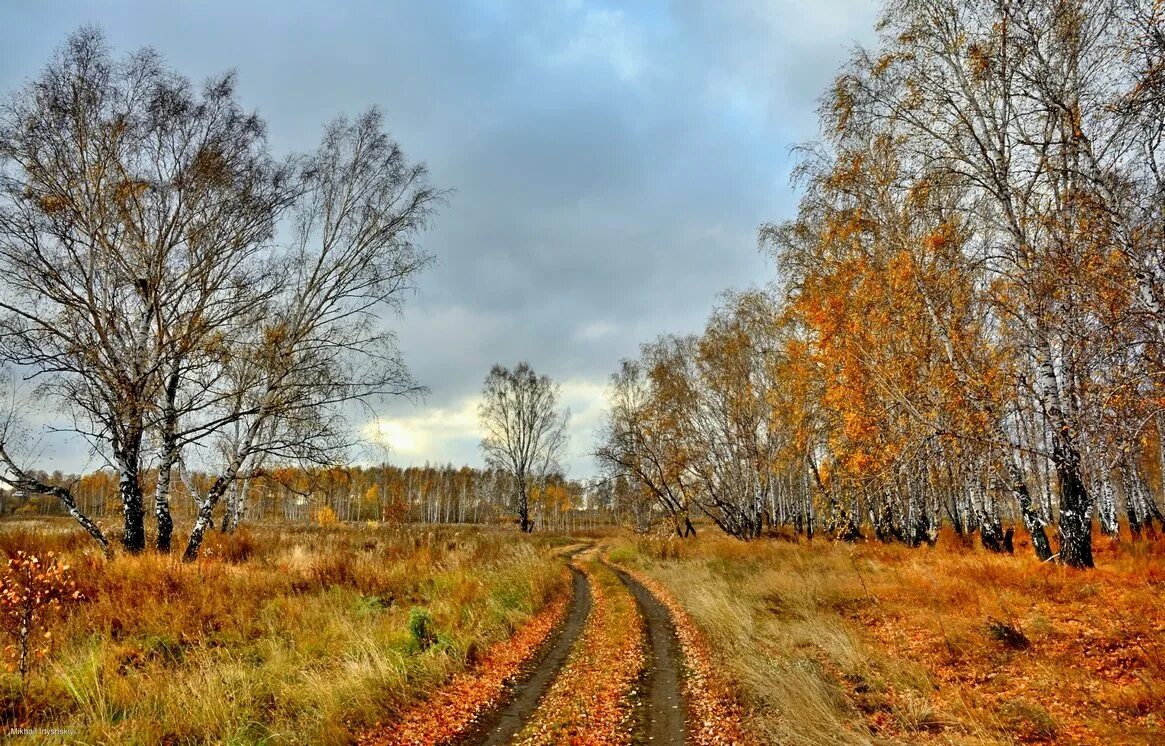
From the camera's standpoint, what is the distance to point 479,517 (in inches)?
3615

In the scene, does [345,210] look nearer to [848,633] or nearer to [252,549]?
[252,549]

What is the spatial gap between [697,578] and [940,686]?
898 centimetres

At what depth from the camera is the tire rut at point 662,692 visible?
555 centimetres

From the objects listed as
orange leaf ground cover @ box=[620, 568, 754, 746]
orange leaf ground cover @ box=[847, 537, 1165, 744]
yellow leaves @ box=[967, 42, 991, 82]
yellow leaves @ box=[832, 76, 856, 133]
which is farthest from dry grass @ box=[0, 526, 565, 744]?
yellow leaves @ box=[967, 42, 991, 82]

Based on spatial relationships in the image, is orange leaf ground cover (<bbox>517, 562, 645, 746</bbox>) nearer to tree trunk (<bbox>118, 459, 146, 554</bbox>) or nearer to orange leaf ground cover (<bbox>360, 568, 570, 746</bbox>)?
orange leaf ground cover (<bbox>360, 568, 570, 746</bbox>)

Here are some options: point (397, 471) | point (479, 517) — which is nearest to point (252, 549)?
point (479, 517)

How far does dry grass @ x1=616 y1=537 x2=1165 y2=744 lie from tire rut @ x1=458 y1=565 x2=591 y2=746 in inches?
95.5

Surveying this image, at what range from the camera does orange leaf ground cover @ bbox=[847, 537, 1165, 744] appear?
484 centimetres

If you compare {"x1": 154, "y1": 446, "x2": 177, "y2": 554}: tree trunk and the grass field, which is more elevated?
{"x1": 154, "y1": 446, "x2": 177, "y2": 554}: tree trunk

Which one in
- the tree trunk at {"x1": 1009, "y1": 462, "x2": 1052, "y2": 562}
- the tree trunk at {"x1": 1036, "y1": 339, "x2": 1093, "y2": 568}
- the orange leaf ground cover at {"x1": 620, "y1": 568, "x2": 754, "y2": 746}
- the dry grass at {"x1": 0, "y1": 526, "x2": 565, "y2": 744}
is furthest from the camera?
the tree trunk at {"x1": 1009, "y1": 462, "x2": 1052, "y2": 562}

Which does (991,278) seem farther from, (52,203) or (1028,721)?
(52,203)

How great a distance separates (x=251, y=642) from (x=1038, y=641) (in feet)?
36.0

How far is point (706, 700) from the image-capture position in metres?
6.41

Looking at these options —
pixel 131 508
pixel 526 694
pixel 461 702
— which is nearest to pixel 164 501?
pixel 131 508
